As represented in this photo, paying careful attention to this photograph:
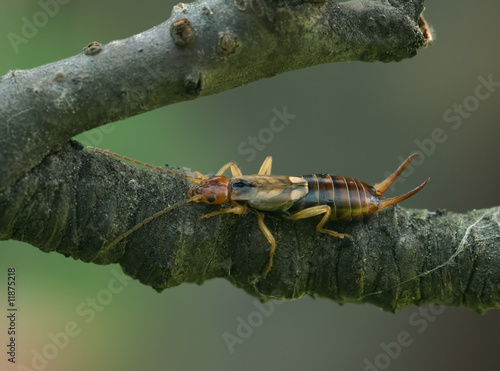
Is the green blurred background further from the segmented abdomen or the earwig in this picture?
the segmented abdomen

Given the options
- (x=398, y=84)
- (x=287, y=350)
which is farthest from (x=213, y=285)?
(x=398, y=84)

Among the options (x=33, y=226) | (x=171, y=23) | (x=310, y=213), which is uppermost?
(x=171, y=23)

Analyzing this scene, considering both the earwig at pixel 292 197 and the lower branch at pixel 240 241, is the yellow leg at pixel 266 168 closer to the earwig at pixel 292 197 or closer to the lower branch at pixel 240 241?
the earwig at pixel 292 197

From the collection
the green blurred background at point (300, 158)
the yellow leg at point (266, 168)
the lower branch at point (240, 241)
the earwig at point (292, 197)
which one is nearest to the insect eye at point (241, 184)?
the earwig at point (292, 197)

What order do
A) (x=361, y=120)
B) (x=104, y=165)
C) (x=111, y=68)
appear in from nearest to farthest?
(x=111, y=68)
(x=104, y=165)
(x=361, y=120)

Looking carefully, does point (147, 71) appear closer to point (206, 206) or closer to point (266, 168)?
point (206, 206)

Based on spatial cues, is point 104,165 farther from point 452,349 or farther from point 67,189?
point 452,349

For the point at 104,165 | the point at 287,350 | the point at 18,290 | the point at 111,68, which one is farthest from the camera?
the point at 287,350

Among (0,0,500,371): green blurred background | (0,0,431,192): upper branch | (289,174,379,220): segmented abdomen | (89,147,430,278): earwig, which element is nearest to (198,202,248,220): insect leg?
(89,147,430,278): earwig
